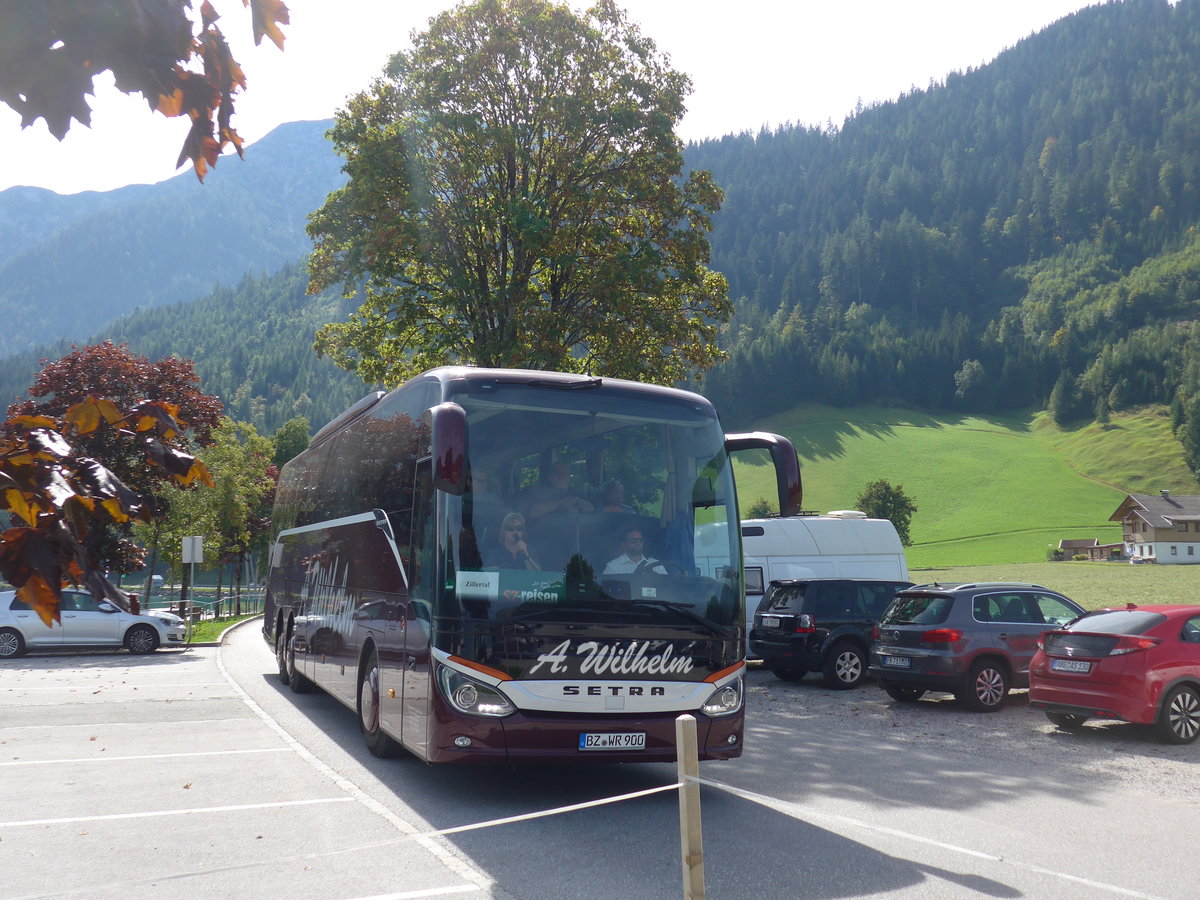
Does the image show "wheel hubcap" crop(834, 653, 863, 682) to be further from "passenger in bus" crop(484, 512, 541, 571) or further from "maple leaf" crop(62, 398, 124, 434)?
"maple leaf" crop(62, 398, 124, 434)

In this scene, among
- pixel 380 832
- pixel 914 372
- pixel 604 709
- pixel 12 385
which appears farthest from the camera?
pixel 12 385

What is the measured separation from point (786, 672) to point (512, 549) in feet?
41.4

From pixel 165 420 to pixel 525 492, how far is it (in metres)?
5.12

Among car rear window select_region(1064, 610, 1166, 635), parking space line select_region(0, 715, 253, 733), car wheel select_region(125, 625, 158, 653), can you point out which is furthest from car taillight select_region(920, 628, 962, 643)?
car wheel select_region(125, 625, 158, 653)

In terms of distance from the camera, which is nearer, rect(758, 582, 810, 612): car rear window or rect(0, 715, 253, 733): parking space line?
rect(0, 715, 253, 733): parking space line

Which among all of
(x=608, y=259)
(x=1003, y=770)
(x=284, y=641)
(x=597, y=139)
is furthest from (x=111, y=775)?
(x=597, y=139)

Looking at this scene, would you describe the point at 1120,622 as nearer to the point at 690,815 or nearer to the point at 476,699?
the point at 476,699

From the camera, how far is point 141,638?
24375mm

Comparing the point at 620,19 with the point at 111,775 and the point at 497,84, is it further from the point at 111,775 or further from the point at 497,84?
the point at 111,775

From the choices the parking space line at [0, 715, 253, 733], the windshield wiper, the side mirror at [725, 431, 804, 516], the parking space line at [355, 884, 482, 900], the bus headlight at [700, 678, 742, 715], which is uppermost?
the side mirror at [725, 431, 804, 516]

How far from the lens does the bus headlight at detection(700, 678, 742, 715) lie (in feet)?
26.9

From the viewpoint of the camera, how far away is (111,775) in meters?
9.38

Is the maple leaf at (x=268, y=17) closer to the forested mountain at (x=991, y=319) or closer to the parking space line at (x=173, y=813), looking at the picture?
the parking space line at (x=173, y=813)

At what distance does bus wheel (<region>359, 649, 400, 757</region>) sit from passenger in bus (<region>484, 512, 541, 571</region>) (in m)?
2.49
